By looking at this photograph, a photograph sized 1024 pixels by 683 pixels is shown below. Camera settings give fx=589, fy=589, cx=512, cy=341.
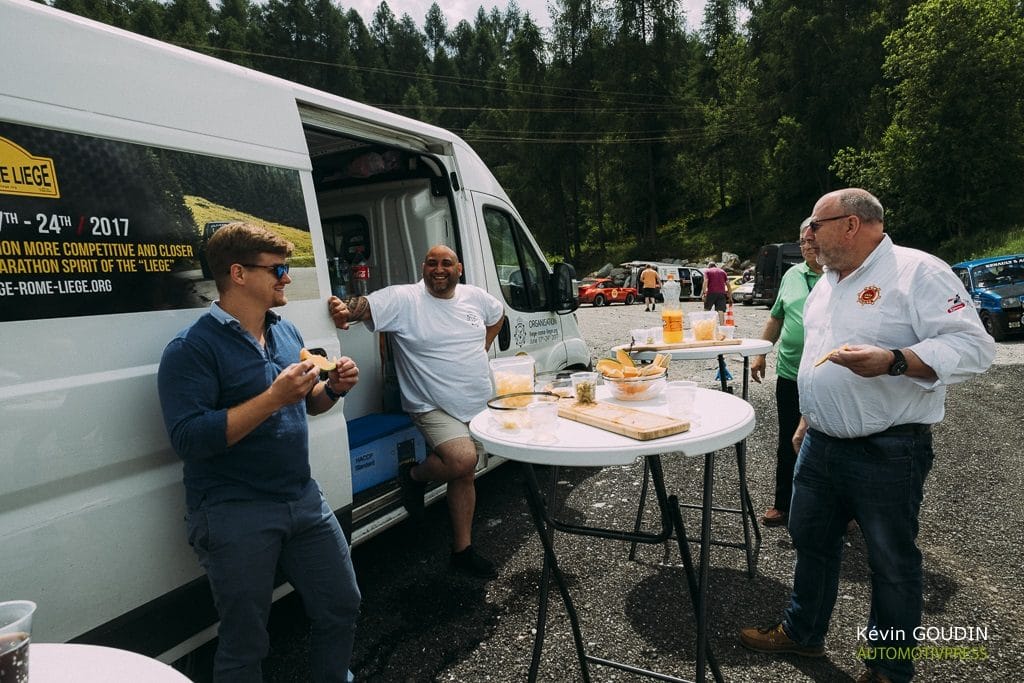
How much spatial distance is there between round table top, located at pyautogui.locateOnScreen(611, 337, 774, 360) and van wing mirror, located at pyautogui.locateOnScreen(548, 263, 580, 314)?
4.89 feet

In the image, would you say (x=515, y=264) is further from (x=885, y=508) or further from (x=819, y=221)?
(x=885, y=508)

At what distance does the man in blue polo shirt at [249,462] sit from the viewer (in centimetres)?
193

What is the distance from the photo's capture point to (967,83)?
83.4 ft

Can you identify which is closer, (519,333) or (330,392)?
(330,392)

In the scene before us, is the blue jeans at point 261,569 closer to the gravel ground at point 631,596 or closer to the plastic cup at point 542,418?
the gravel ground at point 631,596

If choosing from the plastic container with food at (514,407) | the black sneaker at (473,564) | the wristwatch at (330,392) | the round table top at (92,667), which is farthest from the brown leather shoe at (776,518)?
the round table top at (92,667)

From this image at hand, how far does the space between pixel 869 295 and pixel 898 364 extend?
0.31 m

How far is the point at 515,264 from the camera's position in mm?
4973

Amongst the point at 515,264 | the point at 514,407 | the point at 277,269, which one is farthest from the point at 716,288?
the point at 277,269

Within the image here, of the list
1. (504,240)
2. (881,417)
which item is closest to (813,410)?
(881,417)

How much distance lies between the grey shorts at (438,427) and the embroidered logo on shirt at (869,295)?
2.26 m

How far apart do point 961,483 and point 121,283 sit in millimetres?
5720

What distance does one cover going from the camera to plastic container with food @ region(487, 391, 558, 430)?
215cm

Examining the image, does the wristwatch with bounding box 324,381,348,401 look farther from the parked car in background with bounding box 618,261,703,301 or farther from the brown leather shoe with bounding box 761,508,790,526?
the parked car in background with bounding box 618,261,703,301
